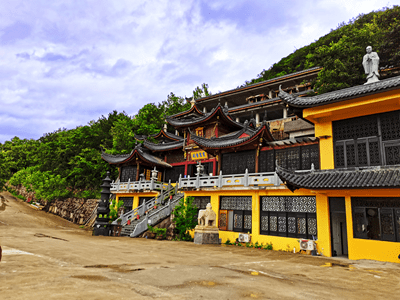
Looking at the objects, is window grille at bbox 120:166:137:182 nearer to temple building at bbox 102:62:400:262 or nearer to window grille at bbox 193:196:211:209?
temple building at bbox 102:62:400:262

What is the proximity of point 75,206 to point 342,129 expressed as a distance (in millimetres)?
28078

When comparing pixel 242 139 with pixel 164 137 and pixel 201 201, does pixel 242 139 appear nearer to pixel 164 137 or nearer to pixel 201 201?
pixel 201 201

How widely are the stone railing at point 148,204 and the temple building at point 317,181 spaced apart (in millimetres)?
84

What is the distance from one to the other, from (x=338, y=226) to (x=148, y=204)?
45.3 ft

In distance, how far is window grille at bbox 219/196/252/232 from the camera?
1619 centimetres

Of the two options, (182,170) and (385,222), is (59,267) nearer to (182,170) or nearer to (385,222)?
(385,222)

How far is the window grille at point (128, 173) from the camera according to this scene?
2714cm

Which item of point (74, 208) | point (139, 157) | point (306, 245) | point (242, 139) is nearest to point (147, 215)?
point (139, 157)

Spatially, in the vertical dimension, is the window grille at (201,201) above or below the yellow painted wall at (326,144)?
below

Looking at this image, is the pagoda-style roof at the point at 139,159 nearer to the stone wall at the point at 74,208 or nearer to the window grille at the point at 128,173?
the window grille at the point at 128,173

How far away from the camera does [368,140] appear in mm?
12016

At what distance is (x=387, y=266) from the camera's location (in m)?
9.05

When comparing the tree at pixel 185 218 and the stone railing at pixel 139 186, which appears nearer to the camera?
the tree at pixel 185 218

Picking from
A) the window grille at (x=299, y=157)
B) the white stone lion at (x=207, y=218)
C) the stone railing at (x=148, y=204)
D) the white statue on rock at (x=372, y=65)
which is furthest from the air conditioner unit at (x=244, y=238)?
the white statue on rock at (x=372, y=65)
